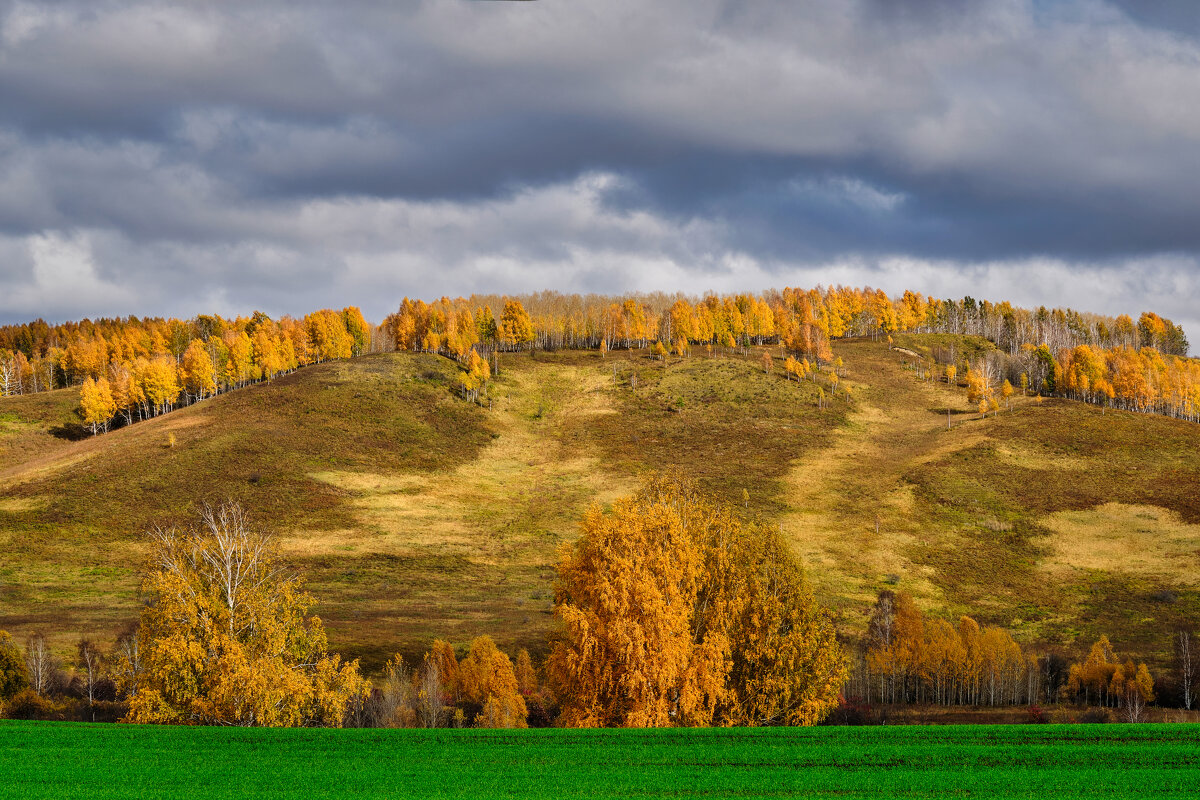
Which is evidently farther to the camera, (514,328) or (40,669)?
(514,328)

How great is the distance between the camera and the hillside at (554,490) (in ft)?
258

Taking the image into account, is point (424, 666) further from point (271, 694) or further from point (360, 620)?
point (271, 694)

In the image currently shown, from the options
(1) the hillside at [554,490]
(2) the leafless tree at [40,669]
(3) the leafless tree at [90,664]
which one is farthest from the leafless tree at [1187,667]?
(2) the leafless tree at [40,669]

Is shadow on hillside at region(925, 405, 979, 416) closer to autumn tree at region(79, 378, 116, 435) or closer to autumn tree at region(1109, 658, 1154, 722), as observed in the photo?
autumn tree at region(1109, 658, 1154, 722)

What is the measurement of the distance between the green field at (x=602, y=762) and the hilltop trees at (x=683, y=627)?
4.42 meters

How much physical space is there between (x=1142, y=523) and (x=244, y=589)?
100 metres

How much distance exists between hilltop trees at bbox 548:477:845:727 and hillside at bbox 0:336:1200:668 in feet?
88.9

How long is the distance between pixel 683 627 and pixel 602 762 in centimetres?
982

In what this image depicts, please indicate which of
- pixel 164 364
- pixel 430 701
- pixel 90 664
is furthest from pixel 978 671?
pixel 164 364

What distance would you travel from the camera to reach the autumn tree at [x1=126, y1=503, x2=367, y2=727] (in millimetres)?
34500

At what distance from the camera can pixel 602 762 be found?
91.2 feet

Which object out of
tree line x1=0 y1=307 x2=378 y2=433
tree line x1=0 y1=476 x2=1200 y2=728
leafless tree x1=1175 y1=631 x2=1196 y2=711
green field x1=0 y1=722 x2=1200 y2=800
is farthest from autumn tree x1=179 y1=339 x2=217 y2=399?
leafless tree x1=1175 y1=631 x2=1196 y2=711

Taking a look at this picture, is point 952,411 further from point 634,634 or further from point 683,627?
point 634,634

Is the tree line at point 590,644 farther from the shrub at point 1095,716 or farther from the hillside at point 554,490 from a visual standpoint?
the hillside at point 554,490
